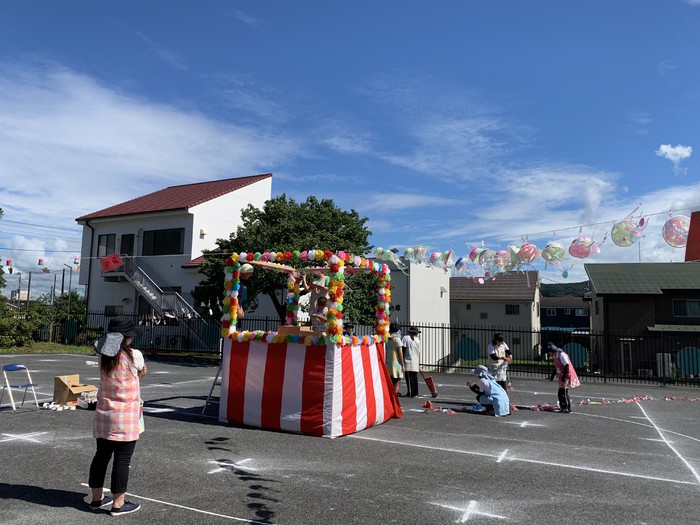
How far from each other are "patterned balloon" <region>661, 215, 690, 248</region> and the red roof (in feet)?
81.7

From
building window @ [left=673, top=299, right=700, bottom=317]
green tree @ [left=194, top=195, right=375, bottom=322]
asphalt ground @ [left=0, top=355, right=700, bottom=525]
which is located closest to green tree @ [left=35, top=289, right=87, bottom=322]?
green tree @ [left=194, top=195, right=375, bottom=322]

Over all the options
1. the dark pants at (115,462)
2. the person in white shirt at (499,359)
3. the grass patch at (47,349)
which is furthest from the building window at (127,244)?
the dark pants at (115,462)

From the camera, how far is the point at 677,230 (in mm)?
10641

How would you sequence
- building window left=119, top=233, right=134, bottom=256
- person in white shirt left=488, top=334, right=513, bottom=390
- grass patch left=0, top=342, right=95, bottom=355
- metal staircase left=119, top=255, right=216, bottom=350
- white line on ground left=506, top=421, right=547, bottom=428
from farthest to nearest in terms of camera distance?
building window left=119, top=233, right=134, bottom=256, metal staircase left=119, top=255, right=216, bottom=350, grass patch left=0, top=342, right=95, bottom=355, person in white shirt left=488, top=334, right=513, bottom=390, white line on ground left=506, top=421, right=547, bottom=428

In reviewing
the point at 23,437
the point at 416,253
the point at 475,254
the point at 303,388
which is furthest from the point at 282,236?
the point at 23,437

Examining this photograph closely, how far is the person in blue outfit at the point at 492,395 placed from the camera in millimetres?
11336

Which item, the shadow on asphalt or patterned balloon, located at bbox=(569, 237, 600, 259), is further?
patterned balloon, located at bbox=(569, 237, 600, 259)

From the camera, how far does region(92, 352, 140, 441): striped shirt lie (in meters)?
4.94

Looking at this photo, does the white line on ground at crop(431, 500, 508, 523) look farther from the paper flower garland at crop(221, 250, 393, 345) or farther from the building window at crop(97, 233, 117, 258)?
the building window at crop(97, 233, 117, 258)

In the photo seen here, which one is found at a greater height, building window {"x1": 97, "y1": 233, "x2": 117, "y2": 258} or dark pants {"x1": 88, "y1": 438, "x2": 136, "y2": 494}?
building window {"x1": 97, "y1": 233, "x2": 117, "y2": 258}

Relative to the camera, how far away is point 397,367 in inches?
501

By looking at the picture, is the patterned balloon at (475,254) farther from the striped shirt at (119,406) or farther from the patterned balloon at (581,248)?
the striped shirt at (119,406)

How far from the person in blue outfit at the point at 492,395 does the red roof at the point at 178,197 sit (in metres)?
22.7

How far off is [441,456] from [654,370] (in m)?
25.3
